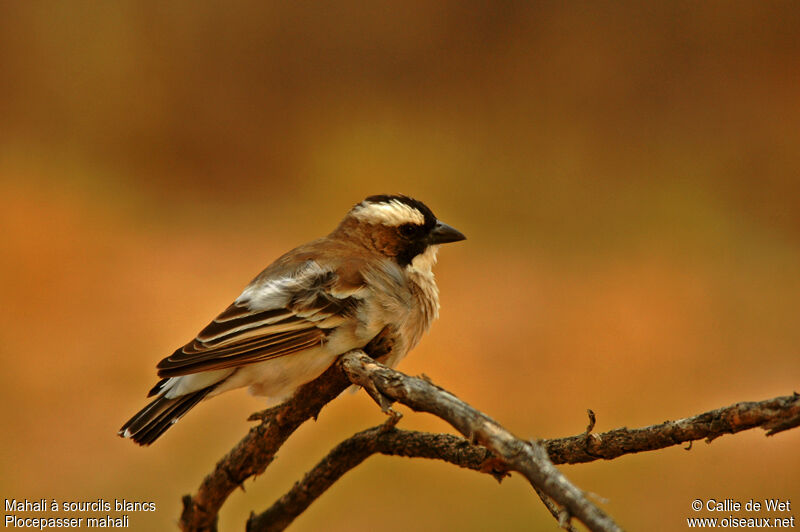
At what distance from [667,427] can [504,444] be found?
22.0 inches

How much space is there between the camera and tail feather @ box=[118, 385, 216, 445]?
2.88m

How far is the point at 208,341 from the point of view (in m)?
2.93

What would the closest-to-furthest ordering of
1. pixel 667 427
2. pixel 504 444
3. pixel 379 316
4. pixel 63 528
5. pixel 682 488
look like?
pixel 504 444, pixel 667 427, pixel 379 316, pixel 63 528, pixel 682 488

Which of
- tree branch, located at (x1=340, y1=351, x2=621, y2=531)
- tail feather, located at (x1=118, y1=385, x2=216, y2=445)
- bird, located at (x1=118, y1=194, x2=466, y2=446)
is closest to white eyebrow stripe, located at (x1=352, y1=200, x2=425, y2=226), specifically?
bird, located at (x1=118, y1=194, x2=466, y2=446)

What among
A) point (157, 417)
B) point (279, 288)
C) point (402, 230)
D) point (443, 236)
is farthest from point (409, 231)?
point (157, 417)

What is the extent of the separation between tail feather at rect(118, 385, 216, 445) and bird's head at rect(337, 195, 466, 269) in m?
1.15

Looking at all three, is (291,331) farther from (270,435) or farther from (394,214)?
(394,214)

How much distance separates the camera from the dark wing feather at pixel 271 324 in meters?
2.87

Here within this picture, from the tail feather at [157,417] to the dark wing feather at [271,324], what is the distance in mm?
189

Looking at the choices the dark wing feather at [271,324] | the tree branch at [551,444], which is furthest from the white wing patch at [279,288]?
the tree branch at [551,444]

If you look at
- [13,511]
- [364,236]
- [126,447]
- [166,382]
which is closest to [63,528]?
[13,511]

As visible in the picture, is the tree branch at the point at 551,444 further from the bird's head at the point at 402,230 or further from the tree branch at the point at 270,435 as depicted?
the bird's head at the point at 402,230

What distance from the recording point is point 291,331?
3.02 metres

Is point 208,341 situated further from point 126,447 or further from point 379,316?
point 126,447
